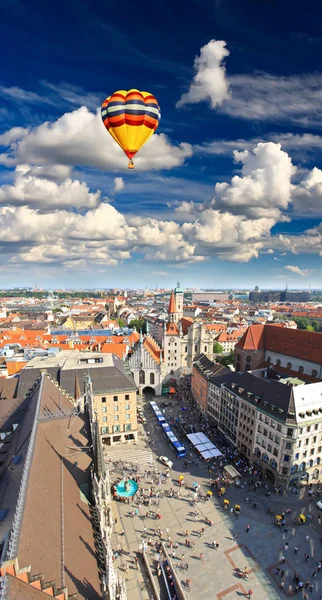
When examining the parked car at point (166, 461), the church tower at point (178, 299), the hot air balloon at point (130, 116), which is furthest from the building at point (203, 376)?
the hot air balloon at point (130, 116)

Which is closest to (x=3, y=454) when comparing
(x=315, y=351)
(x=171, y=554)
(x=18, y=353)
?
(x=171, y=554)

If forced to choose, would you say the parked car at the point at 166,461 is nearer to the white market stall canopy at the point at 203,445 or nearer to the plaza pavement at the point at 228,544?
the plaza pavement at the point at 228,544

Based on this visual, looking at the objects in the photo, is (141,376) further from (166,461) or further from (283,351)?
(283,351)

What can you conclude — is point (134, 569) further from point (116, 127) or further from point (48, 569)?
point (116, 127)

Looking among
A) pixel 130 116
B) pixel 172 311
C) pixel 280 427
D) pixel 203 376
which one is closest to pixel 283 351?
pixel 203 376

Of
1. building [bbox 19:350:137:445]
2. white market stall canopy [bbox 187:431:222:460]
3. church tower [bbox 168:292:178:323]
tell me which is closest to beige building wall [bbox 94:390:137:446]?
building [bbox 19:350:137:445]

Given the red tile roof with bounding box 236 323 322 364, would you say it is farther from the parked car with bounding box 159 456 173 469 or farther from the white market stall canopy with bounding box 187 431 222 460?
the parked car with bounding box 159 456 173 469
